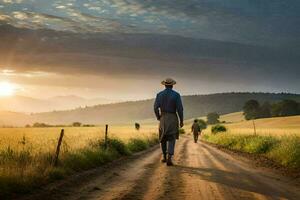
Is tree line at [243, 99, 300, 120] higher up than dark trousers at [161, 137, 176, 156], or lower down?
higher up

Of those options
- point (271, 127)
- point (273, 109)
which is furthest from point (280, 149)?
point (273, 109)

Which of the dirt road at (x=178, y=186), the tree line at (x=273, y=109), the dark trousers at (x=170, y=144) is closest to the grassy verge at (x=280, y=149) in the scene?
the dirt road at (x=178, y=186)

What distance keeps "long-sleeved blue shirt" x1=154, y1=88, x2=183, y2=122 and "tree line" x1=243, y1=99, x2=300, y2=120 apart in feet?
448

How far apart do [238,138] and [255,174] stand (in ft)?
72.0

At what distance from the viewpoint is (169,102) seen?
637 inches

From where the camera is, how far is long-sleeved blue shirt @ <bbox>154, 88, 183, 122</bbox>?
52.9 ft

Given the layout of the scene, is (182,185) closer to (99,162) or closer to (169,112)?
(169,112)

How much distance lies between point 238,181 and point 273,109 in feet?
469

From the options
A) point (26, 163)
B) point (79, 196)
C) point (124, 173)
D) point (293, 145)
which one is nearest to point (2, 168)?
point (26, 163)

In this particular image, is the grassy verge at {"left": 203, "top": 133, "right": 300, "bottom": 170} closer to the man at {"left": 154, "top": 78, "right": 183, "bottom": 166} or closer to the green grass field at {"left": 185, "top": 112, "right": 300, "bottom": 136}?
the man at {"left": 154, "top": 78, "right": 183, "bottom": 166}

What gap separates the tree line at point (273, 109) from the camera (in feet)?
479

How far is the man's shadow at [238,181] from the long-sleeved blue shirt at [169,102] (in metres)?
2.43

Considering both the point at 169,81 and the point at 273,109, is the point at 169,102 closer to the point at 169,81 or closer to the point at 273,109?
the point at 169,81

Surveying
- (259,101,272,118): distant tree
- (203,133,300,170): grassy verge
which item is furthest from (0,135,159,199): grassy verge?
(259,101,272,118): distant tree
